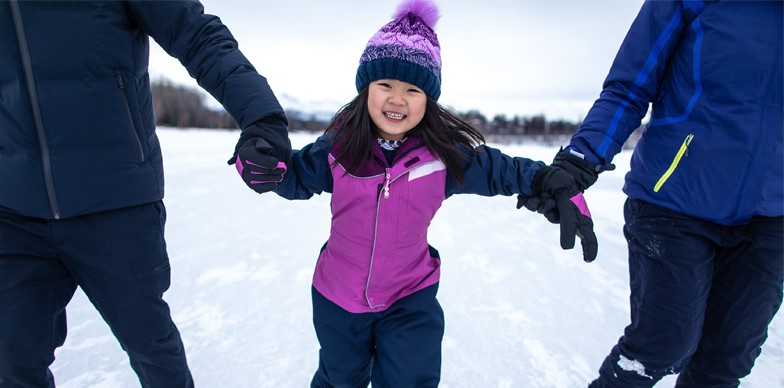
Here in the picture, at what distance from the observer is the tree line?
3850 cm

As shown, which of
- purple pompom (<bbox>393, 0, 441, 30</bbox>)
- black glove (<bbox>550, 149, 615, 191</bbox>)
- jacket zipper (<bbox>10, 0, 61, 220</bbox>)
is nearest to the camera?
jacket zipper (<bbox>10, 0, 61, 220</bbox>)

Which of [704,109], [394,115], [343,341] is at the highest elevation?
[704,109]

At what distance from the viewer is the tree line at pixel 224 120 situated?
126 ft

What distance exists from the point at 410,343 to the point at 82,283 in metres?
A: 1.02

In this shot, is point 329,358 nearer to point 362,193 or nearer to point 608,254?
point 362,193

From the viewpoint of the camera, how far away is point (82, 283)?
129 centimetres

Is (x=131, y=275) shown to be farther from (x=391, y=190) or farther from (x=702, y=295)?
(x=702, y=295)

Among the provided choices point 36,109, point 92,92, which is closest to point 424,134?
point 92,92

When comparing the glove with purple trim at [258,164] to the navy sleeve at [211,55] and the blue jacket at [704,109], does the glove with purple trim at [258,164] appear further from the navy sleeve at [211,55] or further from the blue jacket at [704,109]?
the blue jacket at [704,109]

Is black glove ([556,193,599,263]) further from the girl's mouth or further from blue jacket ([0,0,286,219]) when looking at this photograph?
blue jacket ([0,0,286,219])

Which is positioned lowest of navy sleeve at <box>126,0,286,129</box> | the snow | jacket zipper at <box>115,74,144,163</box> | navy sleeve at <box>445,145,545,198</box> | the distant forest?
the distant forest

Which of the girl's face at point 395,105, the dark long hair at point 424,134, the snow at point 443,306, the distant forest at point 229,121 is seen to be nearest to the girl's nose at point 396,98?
the girl's face at point 395,105

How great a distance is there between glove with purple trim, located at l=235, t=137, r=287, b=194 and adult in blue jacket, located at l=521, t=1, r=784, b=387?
2.76ft

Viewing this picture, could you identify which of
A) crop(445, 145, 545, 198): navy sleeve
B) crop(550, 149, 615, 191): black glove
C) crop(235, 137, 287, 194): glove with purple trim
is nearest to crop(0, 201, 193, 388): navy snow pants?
crop(235, 137, 287, 194): glove with purple trim
